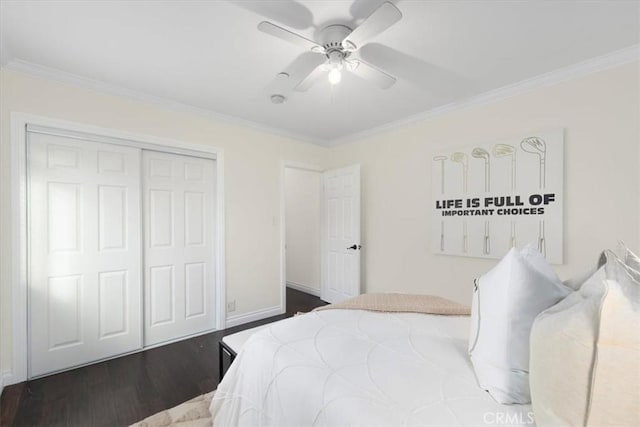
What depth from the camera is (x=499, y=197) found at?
262 cm

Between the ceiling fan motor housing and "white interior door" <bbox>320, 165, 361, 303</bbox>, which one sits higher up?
the ceiling fan motor housing

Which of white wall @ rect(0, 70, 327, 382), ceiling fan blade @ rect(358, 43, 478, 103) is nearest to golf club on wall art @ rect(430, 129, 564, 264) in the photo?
ceiling fan blade @ rect(358, 43, 478, 103)

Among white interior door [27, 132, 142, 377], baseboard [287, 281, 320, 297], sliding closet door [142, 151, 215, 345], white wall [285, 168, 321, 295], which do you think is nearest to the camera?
white interior door [27, 132, 142, 377]

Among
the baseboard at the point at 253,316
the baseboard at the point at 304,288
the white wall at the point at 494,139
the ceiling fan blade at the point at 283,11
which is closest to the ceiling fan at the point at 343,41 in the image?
the ceiling fan blade at the point at 283,11

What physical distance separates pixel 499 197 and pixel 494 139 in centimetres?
57

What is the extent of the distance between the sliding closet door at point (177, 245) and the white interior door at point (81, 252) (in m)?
0.13

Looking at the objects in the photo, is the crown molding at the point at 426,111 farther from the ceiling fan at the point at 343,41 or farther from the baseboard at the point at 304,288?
the baseboard at the point at 304,288

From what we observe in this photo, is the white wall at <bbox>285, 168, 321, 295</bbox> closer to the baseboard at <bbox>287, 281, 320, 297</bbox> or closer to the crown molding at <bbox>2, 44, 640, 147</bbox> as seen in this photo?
the baseboard at <bbox>287, 281, 320, 297</bbox>

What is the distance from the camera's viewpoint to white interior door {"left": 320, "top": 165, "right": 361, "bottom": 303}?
3.73 m

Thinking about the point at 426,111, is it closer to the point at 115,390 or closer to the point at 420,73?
the point at 420,73

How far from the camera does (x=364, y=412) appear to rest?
835 millimetres

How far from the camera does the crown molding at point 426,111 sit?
6.79 feet

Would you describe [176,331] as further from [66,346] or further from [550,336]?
[550,336]

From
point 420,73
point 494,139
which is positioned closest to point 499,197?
point 494,139
